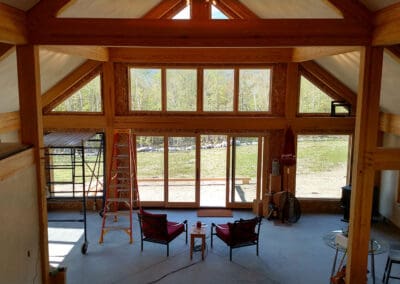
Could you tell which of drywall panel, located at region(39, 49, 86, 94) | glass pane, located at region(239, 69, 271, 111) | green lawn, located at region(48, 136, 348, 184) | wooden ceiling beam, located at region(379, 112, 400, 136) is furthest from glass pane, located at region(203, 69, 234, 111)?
wooden ceiling beam, located at region(379, 112, 400, 136)

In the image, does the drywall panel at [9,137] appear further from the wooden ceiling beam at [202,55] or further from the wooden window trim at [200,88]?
the wooden ceiling beam at [202,55]

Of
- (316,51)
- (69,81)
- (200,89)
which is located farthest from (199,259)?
(69,81)

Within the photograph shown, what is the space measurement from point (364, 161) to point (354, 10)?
7.01ft

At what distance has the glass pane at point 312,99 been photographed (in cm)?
927

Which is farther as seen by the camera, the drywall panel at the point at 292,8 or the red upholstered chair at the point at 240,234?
the red upholstered chair at the point at 240,234

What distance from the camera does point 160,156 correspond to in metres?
9.68

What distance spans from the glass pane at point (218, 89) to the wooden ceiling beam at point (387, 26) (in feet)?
15.2

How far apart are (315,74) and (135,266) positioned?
6222mm

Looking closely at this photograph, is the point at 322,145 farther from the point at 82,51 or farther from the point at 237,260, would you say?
the point at 82,51

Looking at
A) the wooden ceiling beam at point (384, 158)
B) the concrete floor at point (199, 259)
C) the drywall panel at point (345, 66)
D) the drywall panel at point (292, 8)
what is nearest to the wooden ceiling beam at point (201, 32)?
the drywall panel at point (292, 8)

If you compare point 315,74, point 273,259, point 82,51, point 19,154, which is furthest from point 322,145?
point 19,154

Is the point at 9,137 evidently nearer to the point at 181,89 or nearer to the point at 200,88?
the point at 181,89

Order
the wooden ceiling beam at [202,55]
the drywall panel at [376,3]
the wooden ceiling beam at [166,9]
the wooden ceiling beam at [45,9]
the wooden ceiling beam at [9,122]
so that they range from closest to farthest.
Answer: the drywall panel at [376,3] → the wooden ceiling beam at [45,9] → the wooden ceiling beam at [9,122] → the wooden ceiling beam at [166,9] → the wooden ceiling beam at [202,55]

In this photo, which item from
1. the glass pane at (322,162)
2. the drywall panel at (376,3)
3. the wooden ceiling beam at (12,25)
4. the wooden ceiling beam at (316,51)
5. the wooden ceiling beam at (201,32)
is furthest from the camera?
the glass pane at (322,162)
